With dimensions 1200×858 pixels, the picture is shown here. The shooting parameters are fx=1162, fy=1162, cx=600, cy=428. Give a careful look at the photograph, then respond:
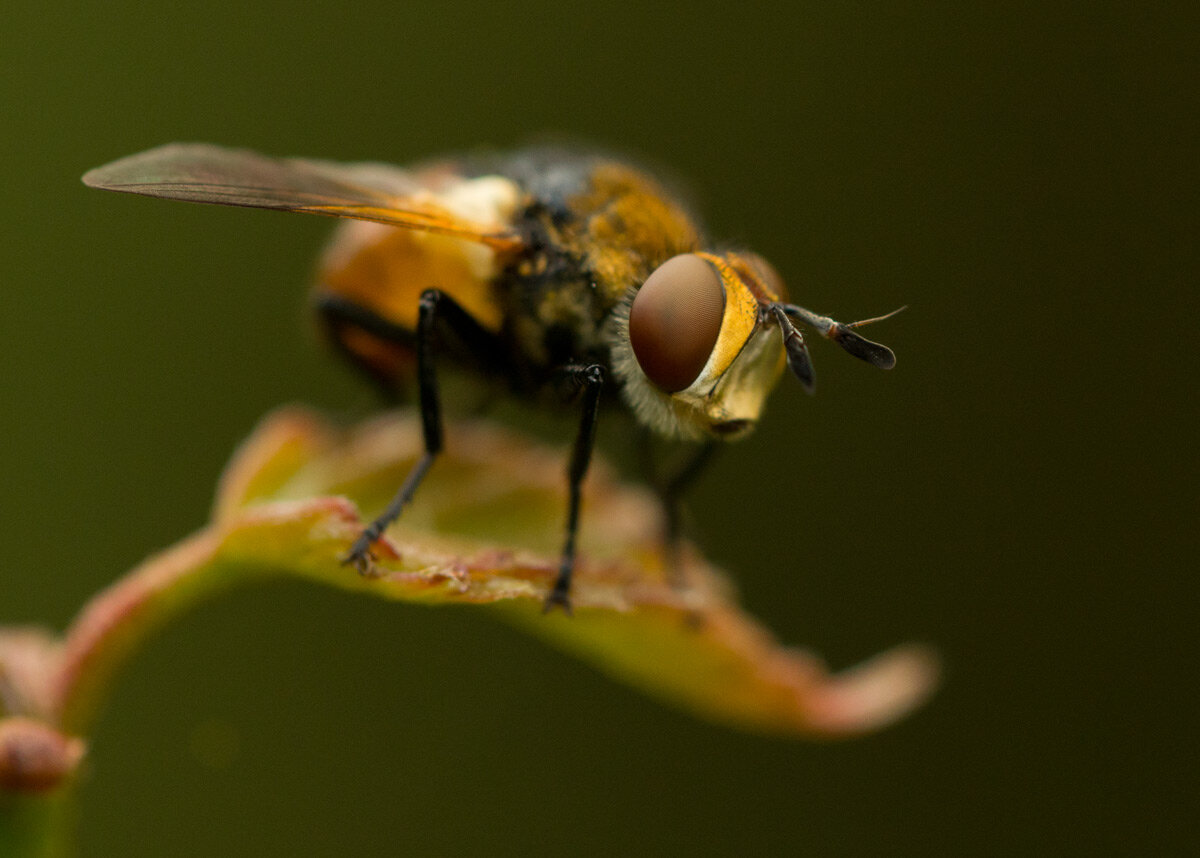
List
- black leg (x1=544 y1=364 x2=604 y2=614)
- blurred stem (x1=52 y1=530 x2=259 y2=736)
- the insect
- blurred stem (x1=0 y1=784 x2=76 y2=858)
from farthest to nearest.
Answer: black leg (x1=544 y1=364 x2=604 y2=614) < the insect < blurred stem (x1=52 y1=530 x2=259 y2=736) < blurred stem (x1=0 y1=784 x2=76 y2=858)

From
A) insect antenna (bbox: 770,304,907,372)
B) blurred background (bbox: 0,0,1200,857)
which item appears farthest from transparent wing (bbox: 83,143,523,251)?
blurred background (bbox: 0,0,1200,857)

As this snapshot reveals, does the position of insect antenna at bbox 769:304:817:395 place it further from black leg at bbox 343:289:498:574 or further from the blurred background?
the blurred background

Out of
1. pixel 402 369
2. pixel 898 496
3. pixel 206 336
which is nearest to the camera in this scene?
pixel 402 369

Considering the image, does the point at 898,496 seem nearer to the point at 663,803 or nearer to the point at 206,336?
the point at 663,803

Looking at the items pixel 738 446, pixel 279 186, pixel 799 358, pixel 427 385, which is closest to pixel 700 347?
pixel 799 358

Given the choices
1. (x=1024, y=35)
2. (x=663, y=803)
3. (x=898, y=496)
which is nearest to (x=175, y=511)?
(x=663, y=803)

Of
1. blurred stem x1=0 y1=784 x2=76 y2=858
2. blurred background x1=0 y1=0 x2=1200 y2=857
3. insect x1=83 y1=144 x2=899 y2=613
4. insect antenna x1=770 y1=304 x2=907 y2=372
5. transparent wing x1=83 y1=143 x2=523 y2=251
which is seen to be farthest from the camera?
blurred background x1=0 y1=0 x2=1200 y2=857

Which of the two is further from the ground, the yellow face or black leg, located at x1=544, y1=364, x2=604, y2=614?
the yellow face

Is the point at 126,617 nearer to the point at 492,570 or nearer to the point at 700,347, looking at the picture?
the point at 492,570
